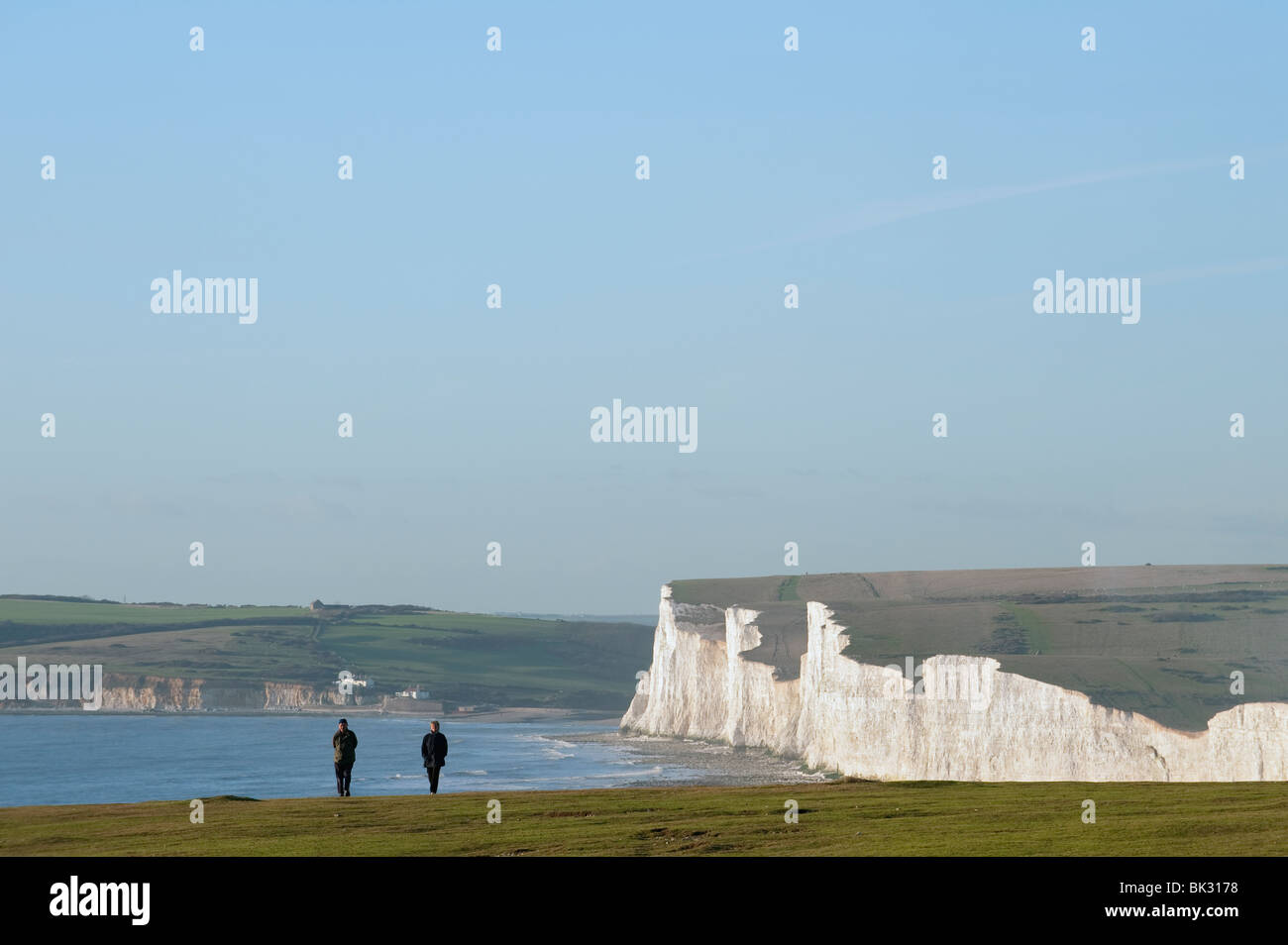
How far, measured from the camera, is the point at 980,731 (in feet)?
230

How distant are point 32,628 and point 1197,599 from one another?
153 m

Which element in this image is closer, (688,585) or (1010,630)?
(1010,630)

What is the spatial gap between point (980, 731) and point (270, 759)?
60.3 meters

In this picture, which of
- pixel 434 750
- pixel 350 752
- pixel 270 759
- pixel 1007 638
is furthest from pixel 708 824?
pixel 270 759

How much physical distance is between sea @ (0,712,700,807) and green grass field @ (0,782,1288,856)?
39.7 m

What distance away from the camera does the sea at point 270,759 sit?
263 feet

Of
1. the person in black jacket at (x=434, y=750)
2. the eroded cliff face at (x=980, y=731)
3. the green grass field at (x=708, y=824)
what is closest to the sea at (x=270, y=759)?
the eroded cliff face at (x=980, y=731)

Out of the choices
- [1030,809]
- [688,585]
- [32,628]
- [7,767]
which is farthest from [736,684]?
[32,628]

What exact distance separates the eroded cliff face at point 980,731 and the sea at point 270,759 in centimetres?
1017

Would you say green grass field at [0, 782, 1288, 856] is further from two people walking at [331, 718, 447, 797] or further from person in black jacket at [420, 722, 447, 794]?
person in black jacket at [420, 722, 447, 794]

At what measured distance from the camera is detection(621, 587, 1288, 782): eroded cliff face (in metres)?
61.9
